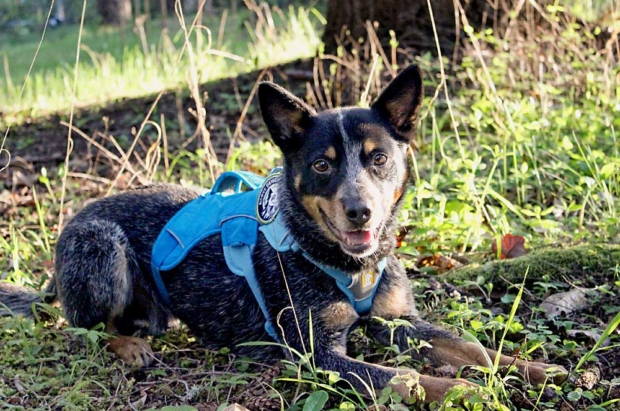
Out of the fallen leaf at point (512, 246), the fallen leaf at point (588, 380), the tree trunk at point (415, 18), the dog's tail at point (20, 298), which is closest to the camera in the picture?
the fallen leaf at point (588, 380)

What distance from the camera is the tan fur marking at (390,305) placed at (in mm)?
3697

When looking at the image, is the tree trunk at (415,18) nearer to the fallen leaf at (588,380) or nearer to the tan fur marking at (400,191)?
the tan fur marking at (400,191)

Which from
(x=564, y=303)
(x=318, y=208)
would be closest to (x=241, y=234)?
(x=318, y=208)

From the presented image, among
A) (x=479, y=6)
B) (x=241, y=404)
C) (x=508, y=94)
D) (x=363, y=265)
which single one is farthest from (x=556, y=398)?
(x=479, y=6)

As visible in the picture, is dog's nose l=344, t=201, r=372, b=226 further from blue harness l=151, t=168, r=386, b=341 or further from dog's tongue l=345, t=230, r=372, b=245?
blue harness l=151, t=168, r=386, b=341

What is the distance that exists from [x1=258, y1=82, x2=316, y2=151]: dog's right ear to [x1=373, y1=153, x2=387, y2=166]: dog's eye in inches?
15.4

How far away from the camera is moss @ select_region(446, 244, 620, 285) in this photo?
413cm

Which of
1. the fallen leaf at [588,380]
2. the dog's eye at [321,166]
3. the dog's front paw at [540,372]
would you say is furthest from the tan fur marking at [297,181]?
the fallen leaf at [588,380]

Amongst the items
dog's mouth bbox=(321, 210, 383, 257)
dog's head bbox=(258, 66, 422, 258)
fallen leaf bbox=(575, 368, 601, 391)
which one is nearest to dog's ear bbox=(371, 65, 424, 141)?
dog's head bbox=(258, 66, 422, 258)

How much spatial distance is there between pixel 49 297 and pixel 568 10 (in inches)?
223

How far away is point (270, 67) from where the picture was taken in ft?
26.4

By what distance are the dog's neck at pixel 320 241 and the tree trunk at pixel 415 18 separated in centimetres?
381

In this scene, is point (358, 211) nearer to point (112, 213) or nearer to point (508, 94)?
point (112, 213)

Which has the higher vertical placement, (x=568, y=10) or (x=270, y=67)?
(x=568, y=10)
